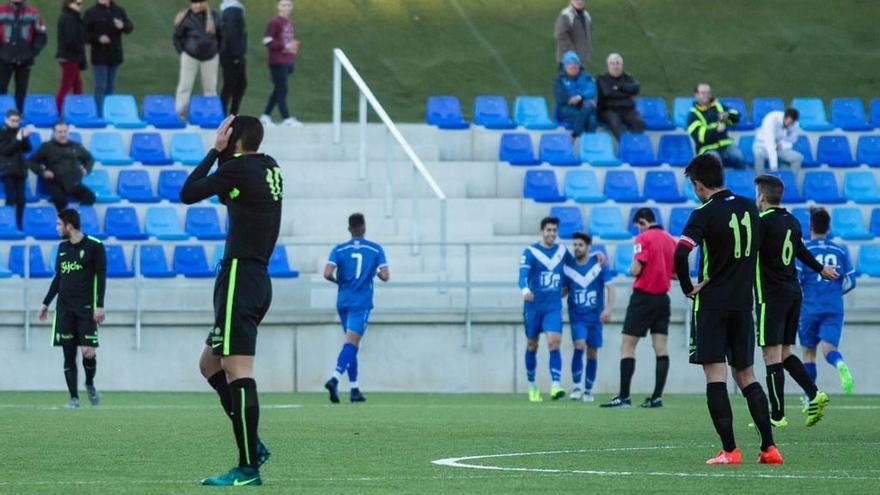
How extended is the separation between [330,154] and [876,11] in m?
18.3

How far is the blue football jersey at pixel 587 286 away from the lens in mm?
20266

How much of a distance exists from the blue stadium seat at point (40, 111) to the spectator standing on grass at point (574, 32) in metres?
7.67

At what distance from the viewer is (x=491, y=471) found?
9977mm

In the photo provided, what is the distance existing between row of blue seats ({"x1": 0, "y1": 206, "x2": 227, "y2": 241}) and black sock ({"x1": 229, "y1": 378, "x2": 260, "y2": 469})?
1382 centimetres

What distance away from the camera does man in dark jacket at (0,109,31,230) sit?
22.5m

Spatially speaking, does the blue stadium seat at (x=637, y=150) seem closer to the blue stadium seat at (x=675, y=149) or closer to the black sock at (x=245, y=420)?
the blue stadium seat at (x=675, y=149)

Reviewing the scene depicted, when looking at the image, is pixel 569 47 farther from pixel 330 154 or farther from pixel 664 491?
pixel 664 491

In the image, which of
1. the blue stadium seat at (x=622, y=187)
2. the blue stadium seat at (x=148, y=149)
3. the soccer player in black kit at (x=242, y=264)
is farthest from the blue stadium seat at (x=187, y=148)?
the soccer player in black kit at (x=242, y=264)

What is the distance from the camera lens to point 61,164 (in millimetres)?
22719

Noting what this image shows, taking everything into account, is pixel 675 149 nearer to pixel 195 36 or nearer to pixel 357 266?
pixel 195 36

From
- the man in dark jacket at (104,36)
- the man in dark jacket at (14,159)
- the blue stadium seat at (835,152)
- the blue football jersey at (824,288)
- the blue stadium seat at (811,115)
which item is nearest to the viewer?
the blue football jersey at (824,288)

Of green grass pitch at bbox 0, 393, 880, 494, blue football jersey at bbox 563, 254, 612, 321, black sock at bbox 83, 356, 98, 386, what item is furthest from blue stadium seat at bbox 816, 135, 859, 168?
black sock at bbox 83, 356, 98, 386

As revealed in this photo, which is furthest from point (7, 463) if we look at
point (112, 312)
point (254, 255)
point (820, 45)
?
point (820, 45)

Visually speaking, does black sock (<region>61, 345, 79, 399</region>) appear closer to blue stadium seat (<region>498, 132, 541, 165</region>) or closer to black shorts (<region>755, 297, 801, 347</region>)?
black shorts (<region>755, 297, 801, 347</region>)
